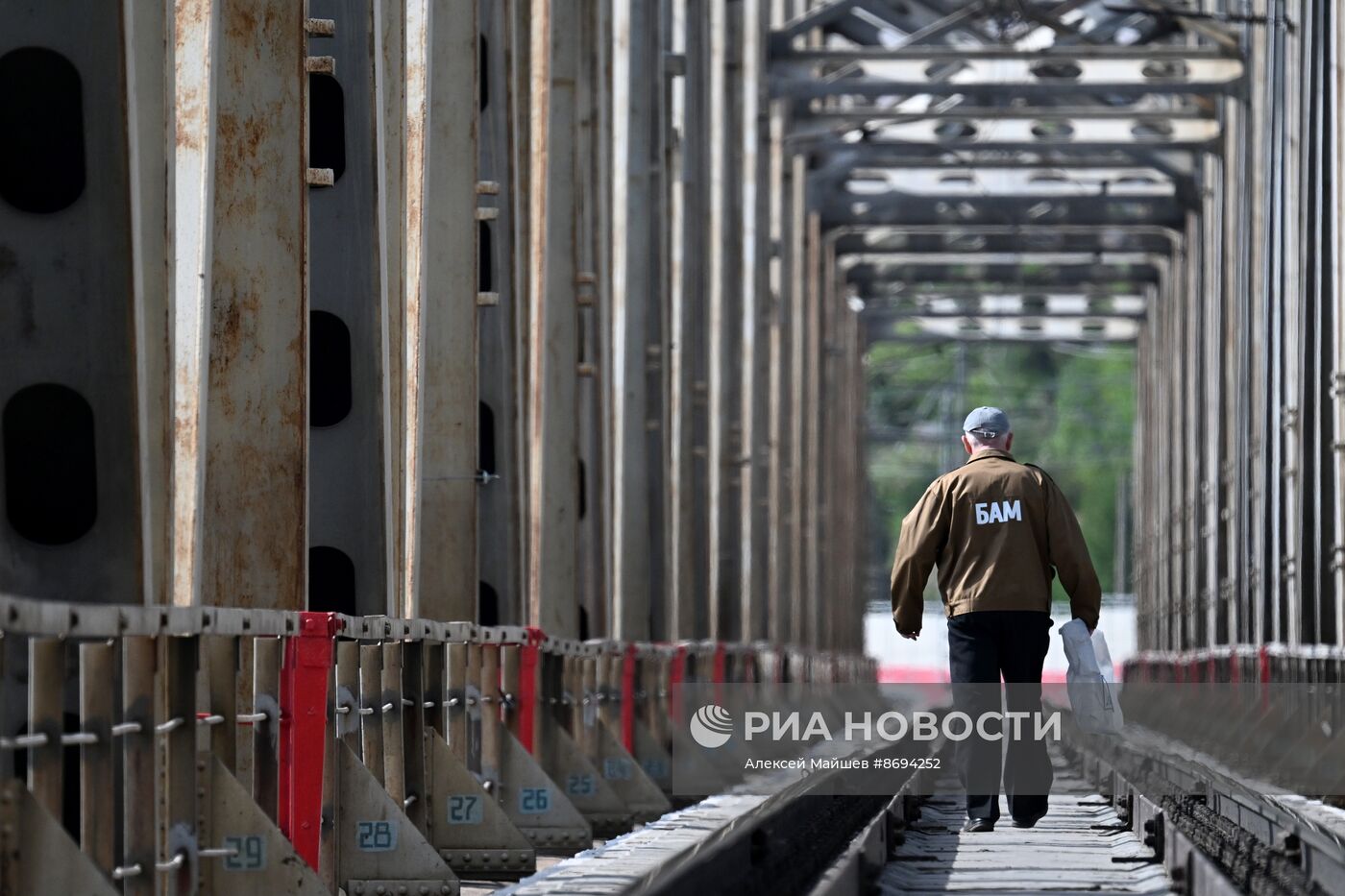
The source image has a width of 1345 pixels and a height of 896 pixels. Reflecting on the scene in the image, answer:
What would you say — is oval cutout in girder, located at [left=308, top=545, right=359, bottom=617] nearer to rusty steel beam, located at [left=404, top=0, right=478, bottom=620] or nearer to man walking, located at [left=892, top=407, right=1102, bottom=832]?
rusty steel beam, located at [left=404, top=0, right=478, bottom=620]

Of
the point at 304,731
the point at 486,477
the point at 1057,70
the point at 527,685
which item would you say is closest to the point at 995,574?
the point at 304,731

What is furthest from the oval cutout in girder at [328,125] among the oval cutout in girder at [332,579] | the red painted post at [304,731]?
the red painted post at [304,731]

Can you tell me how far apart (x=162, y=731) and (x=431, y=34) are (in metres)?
6.41

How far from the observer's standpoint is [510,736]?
10289mm

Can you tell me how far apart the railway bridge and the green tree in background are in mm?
52789

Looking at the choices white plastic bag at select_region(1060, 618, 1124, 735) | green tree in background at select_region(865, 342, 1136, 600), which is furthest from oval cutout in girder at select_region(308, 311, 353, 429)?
green tree in background at select_region(865, 342, 1136, 600)

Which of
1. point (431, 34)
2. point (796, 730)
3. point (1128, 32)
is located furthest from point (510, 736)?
point (1128, 32)

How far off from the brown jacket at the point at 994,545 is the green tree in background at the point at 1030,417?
245 ft

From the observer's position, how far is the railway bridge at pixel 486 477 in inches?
237

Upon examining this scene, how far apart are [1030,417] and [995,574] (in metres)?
78.1

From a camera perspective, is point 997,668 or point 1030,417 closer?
point 997,668

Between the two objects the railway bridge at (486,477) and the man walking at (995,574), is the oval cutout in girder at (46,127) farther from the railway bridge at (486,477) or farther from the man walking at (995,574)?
the man walking at (995,574)

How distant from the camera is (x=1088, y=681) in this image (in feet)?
28.8

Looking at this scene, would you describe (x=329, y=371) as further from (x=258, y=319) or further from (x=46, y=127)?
(x=46, y=127)
